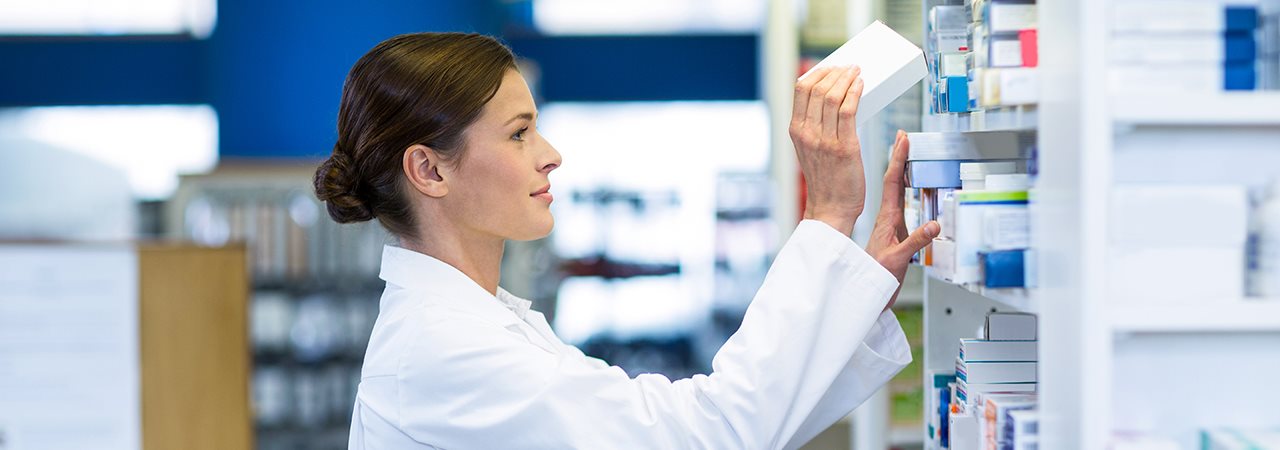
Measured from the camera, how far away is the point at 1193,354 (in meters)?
1.34

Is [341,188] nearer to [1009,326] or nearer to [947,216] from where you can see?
[947,216]

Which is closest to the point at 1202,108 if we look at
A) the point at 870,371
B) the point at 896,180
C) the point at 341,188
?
the point at 896,180

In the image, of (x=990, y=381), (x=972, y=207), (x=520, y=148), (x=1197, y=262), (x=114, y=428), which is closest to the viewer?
(x=1197, y=262)

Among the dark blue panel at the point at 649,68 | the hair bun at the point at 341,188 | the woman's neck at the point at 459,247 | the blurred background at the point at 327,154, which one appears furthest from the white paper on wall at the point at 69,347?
the dark blue panel at the point at 649,68

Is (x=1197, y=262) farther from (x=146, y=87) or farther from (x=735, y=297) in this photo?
(x=146, y=87)

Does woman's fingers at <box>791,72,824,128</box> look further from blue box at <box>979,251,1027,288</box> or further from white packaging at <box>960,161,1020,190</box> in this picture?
blue box at <box>979,251,1027,288</box>

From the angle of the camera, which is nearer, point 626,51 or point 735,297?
point 735,297

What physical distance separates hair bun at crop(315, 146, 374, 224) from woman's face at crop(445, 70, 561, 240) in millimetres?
192

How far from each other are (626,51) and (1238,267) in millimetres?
8826

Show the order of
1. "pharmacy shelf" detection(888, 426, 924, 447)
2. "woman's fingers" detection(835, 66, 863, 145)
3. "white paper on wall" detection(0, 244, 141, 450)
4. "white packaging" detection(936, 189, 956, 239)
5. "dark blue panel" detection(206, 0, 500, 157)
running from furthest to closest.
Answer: "dark blue panel" detection(206, 0, 500, 157) → "white paper on wall" detection(0, 244, 141, 450) → "pharmacy shelf" detection(888, 426, 924, 447) → "woman's fingers" detection(835, 66, 863, 145) → "white packaging" detection(936, 189, 956, 239)

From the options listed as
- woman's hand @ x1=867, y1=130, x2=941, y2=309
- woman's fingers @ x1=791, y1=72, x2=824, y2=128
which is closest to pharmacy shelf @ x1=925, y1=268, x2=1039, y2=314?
woman's hand @ x1=867, y1=130, x2=941, y2=309

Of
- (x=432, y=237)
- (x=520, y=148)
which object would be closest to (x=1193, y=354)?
(x=520, y=148)

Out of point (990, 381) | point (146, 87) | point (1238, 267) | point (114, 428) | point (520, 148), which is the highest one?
point (146, 87)

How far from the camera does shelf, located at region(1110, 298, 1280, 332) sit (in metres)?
1.29
